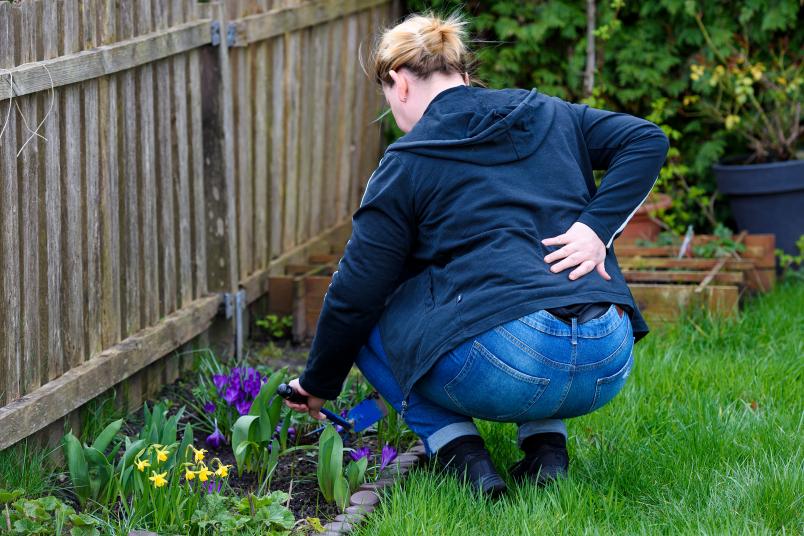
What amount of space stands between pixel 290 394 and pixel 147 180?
4.03 ft

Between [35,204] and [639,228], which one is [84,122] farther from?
[639,228]

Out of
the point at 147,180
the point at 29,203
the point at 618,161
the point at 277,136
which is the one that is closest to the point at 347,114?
the point at 277,136

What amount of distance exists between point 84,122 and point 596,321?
176 centimetres

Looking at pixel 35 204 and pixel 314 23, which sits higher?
pixel 314 23

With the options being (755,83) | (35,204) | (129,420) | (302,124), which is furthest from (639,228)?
(35,204)

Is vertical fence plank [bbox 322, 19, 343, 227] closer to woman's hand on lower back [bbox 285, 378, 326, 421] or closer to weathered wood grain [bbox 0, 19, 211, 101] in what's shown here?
weathered wood grain [bbox 0, 19, 211, 101]

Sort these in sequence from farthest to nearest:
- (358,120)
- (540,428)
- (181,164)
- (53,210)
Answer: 1. (358,120)
2. (181,164)
3. (53,210)
4. (540,428)

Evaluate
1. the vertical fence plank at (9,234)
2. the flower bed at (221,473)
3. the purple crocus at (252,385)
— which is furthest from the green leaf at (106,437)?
the purple crocus at (252,385)

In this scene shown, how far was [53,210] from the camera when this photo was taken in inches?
126

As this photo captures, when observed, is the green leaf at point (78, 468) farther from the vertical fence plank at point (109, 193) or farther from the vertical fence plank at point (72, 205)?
the vertical fence plank at point (109, 193)

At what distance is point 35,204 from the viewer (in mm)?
3084

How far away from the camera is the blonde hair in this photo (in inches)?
107

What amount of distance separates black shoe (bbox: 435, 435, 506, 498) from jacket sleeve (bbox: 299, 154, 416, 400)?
1.23ft

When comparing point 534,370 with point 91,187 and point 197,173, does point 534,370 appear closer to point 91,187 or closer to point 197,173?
point 91,187
